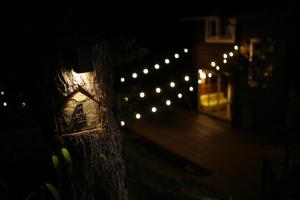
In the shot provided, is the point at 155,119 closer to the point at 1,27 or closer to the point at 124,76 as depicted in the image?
the point at 124,76

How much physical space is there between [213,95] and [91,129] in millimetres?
10542

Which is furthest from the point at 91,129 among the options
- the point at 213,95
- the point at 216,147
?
the point at 213,95

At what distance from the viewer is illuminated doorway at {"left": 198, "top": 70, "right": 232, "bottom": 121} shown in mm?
12398

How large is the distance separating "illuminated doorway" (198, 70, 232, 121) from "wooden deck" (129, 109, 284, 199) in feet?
1.45

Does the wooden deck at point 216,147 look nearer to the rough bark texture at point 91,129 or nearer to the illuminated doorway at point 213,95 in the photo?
the illuminated doorway at point 213,95

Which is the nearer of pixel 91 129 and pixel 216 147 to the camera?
pixel 91 129

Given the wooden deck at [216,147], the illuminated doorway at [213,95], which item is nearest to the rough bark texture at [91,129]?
the wooden deck at [216,147]

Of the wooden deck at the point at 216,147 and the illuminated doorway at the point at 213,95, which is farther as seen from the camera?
the illuminated doorway at the point at 213,95

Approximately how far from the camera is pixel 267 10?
7.33 meters

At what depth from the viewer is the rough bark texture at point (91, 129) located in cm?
290

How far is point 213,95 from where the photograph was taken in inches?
513

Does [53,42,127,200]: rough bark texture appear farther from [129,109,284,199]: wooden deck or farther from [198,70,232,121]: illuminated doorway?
[198,70,232,121]: illuminated doorway

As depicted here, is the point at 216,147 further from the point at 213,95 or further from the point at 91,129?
the point at 91,129

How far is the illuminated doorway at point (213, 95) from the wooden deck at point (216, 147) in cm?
44
